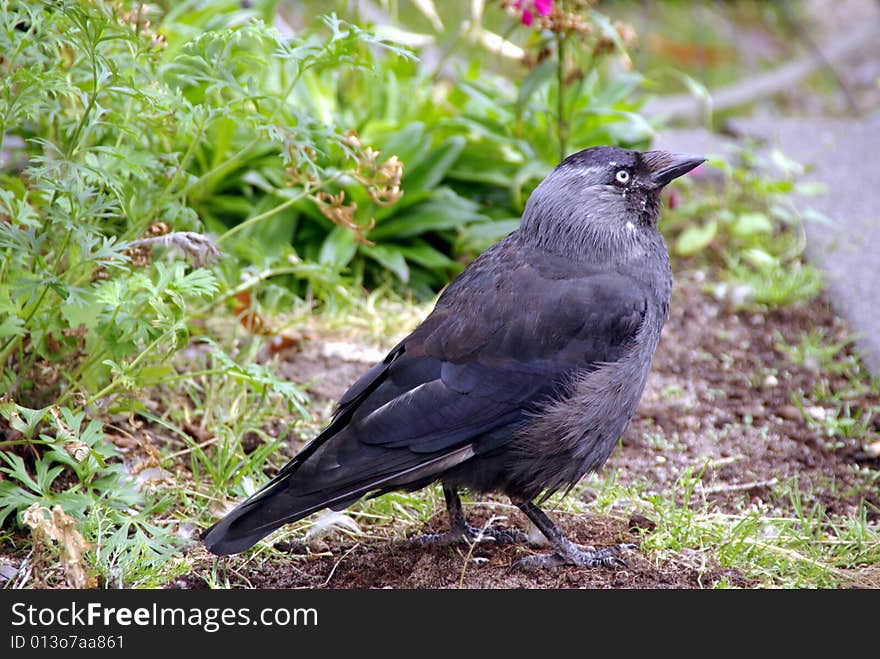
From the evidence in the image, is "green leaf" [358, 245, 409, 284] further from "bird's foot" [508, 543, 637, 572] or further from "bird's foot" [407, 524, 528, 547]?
"bird's foot" [508, 543, 637, 572]

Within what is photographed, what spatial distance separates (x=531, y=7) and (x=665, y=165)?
1.42m

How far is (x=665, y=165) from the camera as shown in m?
3.57

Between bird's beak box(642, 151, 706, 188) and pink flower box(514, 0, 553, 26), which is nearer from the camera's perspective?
bird's beak box(642, 151, 706, 188)

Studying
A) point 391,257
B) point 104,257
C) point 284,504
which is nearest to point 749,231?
point 391,257

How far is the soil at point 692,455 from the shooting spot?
10.4 feet

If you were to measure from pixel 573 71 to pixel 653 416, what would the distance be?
1.80m

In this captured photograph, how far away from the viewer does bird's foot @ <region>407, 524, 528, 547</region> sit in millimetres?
3356

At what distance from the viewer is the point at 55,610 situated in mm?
2785

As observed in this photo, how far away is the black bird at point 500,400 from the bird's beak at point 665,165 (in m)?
0.34

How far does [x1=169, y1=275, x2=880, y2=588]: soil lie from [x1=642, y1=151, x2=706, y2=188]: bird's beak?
982mm

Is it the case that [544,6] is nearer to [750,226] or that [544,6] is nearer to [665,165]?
[665,165]

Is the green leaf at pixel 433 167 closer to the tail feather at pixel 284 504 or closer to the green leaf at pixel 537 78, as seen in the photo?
the green leaf at pixel 537 78

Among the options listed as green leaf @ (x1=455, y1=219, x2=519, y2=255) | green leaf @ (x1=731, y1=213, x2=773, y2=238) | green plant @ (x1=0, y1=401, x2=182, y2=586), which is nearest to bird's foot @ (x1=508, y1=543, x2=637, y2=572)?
green plant @ (x1=0, y1=401, x2=182, y2=586)

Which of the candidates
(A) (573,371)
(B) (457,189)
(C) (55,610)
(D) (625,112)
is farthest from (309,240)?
(C) (55,610)
